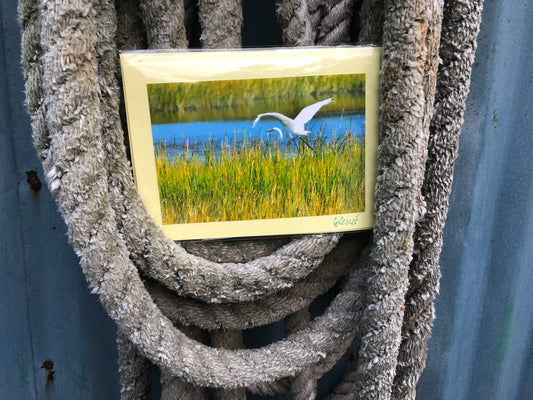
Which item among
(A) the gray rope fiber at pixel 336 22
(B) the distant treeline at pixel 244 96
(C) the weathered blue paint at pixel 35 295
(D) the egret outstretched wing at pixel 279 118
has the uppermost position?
(A) the gray rope fiber at pixel 336 22

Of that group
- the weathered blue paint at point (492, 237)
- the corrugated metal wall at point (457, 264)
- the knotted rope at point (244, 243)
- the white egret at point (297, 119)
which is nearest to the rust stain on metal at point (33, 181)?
the corrugated metal wall at point (457, 264)

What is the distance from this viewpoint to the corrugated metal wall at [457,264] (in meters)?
0.55

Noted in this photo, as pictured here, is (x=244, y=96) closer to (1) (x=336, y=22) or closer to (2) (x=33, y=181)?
(1) (x=336, y=22)

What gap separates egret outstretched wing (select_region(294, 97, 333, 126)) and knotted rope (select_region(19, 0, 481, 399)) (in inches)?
2.7

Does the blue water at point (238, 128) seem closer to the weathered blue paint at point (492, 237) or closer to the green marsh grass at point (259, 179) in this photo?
the green marsh grass at point (259, 179)

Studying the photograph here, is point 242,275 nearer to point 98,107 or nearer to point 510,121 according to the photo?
point 98,107

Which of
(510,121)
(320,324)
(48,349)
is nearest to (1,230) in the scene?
(48,349)

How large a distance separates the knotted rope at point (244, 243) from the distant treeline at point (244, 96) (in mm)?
41

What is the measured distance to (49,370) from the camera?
61 cm

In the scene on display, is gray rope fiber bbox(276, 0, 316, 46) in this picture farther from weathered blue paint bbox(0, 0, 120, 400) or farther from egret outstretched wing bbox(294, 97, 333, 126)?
weathered blue paint bbox(0, 0, 120, 400)

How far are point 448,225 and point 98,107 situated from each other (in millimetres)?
537

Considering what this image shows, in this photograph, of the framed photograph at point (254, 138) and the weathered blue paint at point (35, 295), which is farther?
the weathered blue paint at point (35, 295)

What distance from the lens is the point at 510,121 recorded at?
0.57 meters

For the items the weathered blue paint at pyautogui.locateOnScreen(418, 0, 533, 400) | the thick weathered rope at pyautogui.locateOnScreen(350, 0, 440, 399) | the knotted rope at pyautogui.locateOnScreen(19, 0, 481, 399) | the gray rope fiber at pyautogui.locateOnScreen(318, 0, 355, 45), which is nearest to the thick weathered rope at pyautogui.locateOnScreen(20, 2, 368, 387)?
the knotted rope at pyautogui.locateOnScreen(19, 0, 481, 399)
